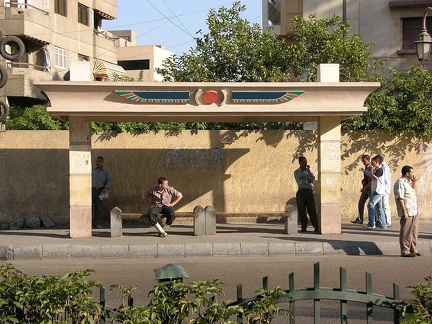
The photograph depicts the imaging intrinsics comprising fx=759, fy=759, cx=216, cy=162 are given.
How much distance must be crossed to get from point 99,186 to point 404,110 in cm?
790

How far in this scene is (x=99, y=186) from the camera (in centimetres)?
1758

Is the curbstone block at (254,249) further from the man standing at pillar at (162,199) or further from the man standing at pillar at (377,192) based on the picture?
the man standing at pillar at (377,192)

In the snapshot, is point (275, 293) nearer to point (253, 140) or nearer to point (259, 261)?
point (259, 261)

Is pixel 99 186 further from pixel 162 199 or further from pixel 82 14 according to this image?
pixel 82 14

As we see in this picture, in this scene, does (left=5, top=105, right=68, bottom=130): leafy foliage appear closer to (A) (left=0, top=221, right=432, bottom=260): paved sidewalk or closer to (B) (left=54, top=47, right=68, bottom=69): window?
(A) (left=0, top=221, right=432, bottom=260): paved sidewalk

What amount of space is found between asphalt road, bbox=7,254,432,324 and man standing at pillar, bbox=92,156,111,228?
365 centimetres

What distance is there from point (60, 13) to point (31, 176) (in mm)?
21991

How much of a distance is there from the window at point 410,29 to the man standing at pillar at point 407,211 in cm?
1541

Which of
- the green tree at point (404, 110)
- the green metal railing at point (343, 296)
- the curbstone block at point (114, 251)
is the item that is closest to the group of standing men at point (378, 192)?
the green tree at point (404, 110)

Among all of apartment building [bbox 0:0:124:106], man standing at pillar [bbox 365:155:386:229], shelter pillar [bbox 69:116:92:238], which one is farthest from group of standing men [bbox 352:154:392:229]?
apartment building [bbox 0:0:124:106]

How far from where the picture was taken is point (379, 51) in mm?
27969

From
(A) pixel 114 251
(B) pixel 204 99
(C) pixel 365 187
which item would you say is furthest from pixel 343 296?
(C) pixel 365 187

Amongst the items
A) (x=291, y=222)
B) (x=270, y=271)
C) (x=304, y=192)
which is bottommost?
(x=270, y=271)

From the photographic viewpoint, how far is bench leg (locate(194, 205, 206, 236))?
15.9 metres
